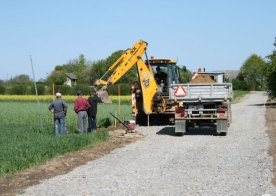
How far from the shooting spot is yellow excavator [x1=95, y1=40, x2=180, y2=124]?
23.4 meters

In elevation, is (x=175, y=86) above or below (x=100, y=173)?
above

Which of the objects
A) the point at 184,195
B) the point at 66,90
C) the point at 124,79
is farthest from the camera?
the point at 124,79

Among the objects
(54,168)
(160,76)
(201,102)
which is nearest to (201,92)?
(201,102)

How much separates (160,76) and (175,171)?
13.5 m

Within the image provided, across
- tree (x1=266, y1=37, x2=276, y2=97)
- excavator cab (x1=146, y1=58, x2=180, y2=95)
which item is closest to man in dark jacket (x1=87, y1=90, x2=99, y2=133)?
excavator cab (x1=146, y1=58, x2=180, y2=95)

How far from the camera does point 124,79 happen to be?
283 feet

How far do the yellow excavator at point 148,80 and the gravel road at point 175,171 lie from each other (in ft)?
19.3

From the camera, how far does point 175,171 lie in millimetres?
11695

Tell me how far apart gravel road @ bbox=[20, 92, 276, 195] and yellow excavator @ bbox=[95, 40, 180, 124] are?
589 centimetres

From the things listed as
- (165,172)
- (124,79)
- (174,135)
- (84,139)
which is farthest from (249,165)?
(124,79)

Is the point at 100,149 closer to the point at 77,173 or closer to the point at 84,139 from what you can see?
the point at 84,139

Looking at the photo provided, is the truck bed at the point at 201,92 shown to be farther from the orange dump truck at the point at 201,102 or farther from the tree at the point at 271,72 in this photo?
Answer: the tree at the point at 271,72

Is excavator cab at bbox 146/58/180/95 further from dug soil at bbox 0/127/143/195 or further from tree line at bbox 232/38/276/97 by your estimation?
tree line at bbox 232/38/276/97

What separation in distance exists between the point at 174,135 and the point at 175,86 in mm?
1968
